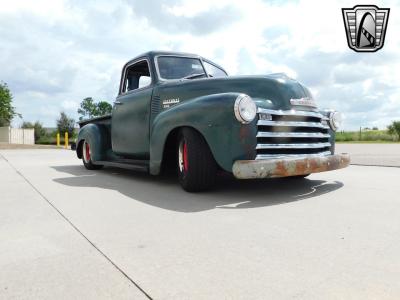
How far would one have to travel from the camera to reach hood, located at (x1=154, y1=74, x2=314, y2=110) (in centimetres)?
420

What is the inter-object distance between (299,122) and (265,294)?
2774mm

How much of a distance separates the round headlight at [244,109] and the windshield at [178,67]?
5.86 feet

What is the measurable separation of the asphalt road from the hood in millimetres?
997

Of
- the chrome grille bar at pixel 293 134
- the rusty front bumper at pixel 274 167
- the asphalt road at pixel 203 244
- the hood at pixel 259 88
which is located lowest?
the asphalt road at pixel 203 244

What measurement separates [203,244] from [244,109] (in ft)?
5.53

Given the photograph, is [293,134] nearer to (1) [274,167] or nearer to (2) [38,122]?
(1) [274,167]

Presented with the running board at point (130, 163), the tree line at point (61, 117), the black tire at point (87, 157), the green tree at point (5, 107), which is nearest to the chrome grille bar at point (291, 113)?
the running board at point (130, 163)

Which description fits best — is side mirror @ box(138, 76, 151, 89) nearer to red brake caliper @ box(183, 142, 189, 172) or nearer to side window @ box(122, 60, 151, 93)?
side window @ box(122, 60, 151, 93)

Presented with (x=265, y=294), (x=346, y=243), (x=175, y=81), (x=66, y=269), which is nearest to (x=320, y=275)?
(x=265, y=294)

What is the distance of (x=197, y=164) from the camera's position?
4078mm

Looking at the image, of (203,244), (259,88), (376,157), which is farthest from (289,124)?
(376,157)

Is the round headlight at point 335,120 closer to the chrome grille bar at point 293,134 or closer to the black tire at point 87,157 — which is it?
the chrome grille bar at point 293,134

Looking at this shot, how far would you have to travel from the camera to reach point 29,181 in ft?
18.7

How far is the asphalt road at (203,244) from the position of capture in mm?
1799
